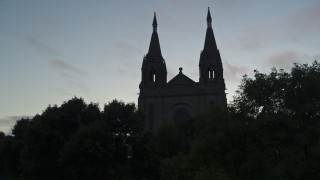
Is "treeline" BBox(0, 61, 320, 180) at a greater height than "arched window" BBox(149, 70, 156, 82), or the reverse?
"arched window" BBox(149, 70, 156, 82)

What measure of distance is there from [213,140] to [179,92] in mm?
43562

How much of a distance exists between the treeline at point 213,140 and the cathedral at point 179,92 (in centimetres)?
2920

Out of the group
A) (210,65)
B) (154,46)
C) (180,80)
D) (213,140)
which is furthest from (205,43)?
(213,140)

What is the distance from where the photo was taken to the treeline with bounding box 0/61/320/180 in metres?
23.8

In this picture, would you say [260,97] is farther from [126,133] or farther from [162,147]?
[162,147]

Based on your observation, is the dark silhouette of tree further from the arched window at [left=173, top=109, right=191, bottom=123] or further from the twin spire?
the twin spire

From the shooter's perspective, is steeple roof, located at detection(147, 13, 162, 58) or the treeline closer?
the treeline

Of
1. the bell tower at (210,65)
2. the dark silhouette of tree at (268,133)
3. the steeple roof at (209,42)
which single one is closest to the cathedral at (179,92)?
the bell tower at (210,65)

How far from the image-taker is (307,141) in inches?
909

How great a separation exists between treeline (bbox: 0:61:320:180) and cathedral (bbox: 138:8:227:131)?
2920cm

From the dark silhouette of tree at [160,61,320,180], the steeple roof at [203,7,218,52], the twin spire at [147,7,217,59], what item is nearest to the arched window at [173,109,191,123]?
the twin spire at [147,7,217,59]

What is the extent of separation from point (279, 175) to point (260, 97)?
561 centimetres

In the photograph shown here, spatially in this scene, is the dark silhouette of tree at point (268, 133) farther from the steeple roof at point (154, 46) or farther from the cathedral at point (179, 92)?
the steeple roof at point (154, 46)

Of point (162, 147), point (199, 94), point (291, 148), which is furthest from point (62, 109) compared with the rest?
point (199, 94)
